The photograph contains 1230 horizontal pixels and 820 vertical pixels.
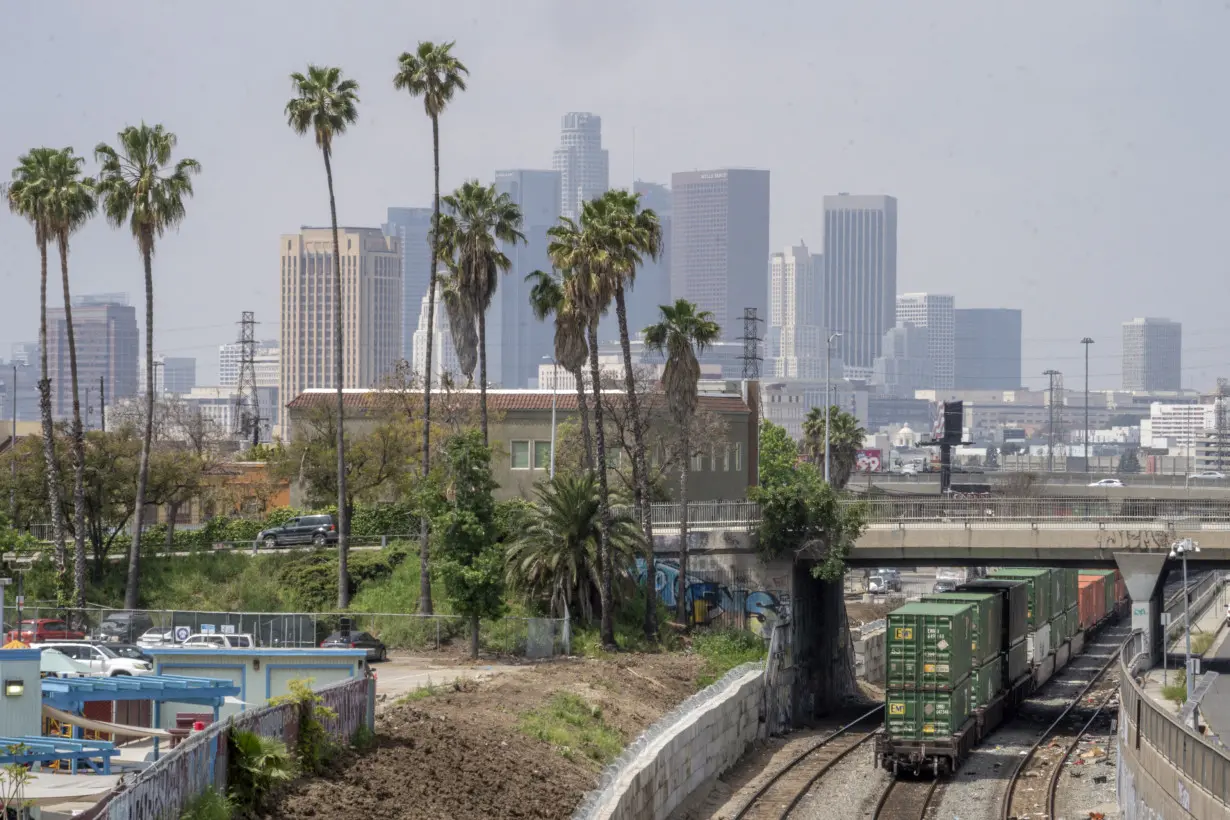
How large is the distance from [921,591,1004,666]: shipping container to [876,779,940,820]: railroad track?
4.89 meters

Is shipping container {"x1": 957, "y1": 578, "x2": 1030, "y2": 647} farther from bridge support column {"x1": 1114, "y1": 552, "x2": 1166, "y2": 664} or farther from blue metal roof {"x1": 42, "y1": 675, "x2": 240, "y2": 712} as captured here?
blue metal roof {"x1": 42, "y1": 675, "x2": 240, "y2": 712}

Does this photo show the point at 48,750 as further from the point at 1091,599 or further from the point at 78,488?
the point at 1091,599

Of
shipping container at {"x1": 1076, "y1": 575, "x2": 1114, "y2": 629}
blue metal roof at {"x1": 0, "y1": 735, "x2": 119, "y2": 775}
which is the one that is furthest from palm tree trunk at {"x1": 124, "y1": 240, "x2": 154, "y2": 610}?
shipping container at {"x1": 1076, "y1": 575, "x2": 1114, "y2": 629}

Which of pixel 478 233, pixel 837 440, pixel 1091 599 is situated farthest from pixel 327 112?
pixel 837 440

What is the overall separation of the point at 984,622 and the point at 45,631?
91.7 feet

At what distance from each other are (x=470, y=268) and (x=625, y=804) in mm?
31344

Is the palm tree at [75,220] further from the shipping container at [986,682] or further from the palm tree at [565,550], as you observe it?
the shipping container at [986,682]

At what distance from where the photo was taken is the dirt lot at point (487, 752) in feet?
91.4

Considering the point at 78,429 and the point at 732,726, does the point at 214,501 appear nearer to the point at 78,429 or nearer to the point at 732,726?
the point at 78,429

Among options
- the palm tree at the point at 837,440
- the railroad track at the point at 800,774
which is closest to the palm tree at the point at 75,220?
the railroad track at the point at 800,774

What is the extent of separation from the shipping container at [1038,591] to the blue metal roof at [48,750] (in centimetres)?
4154

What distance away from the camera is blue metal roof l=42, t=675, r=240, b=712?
29.4 m

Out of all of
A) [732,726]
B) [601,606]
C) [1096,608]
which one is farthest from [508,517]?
[1096,608]

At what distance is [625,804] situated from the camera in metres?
33.9
